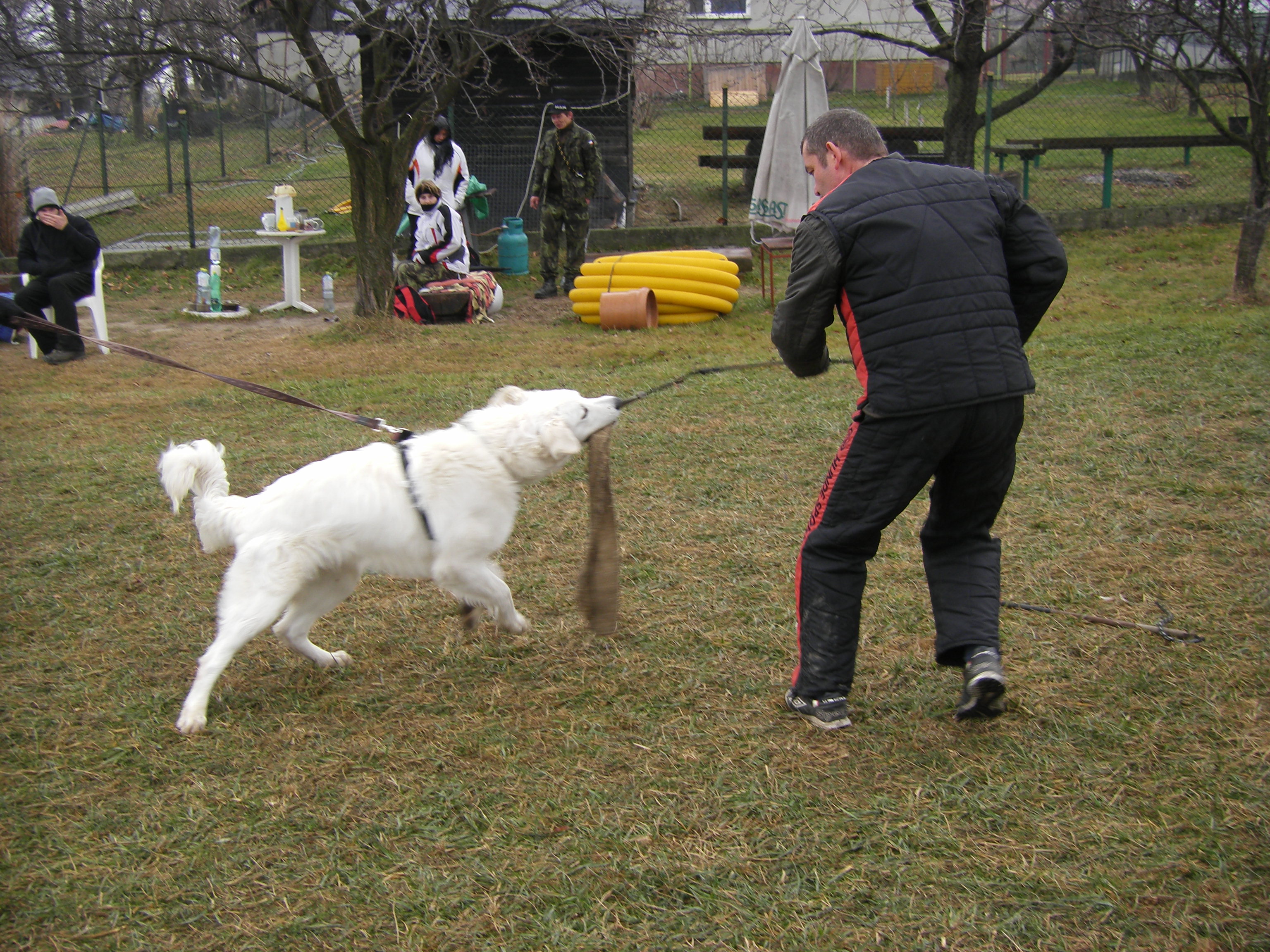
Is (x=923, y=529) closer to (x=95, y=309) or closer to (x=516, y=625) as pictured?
(x=516, y=625)

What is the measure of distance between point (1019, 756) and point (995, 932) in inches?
32.5

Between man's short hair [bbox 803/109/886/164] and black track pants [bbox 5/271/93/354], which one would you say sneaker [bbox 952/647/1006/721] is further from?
black track pants [bbox 5/271/93/354]

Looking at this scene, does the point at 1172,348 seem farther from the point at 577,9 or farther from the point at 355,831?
the point at 355,831

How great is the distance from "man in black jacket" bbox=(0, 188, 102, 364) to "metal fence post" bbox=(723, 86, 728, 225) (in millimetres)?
8110

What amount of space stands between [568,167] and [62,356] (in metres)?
5.72

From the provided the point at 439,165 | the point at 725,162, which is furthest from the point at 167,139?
the point at 725,162

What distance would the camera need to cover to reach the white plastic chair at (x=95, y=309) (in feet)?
32.0

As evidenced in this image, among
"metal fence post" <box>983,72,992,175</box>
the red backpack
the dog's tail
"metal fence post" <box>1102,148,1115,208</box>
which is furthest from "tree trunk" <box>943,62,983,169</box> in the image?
the dog's tail

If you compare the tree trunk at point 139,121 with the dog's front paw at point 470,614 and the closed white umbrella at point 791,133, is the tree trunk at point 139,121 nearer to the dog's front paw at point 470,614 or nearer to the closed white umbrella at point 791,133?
the closed white umbrella at point 791,133

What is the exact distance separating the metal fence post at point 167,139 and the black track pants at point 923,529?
15304 millimetres

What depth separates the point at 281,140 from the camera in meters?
21.2

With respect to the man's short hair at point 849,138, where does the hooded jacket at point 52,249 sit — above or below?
below

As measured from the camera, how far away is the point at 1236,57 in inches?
357

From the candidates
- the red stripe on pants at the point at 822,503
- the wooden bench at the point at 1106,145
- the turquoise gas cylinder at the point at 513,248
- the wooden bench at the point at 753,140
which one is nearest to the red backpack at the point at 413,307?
the turquoise gas cylinder at the point at 513,248
